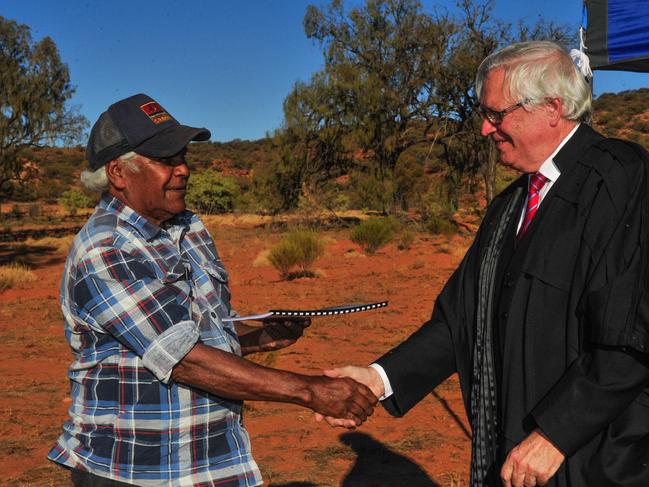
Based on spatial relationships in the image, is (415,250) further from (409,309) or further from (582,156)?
(582,156)

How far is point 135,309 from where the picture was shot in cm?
230

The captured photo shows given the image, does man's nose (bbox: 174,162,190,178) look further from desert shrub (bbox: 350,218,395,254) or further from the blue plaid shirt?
desert shrub (bbox: 350,218,395,254)

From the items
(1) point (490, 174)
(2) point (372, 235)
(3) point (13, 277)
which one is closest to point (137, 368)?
(3) point (13, 277)

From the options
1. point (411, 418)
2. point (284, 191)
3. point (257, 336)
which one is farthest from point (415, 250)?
point (257, 336)

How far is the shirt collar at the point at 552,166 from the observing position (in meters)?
2.43

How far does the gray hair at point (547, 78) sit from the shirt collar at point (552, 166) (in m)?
0.06

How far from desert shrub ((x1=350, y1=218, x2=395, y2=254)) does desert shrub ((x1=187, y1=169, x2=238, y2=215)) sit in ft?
69.7

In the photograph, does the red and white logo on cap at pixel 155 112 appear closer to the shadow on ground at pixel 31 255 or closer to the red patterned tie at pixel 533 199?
the red patterned tie at pixel 533 199

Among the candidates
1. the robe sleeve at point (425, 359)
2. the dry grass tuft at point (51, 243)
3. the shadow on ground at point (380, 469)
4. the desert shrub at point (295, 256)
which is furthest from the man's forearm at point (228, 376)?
the dry grass tuft at point (51, 243)

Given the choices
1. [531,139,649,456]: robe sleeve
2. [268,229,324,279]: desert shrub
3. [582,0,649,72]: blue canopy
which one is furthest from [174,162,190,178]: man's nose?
[268,229,324,279]: desert shrub

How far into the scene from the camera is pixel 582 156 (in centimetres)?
236

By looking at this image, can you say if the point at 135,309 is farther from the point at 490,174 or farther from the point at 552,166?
the point at 490,174

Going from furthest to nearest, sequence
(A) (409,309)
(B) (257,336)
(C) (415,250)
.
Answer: (C) (415,250), (A) (409,309), (B) (257,336)

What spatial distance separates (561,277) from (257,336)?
140cm
